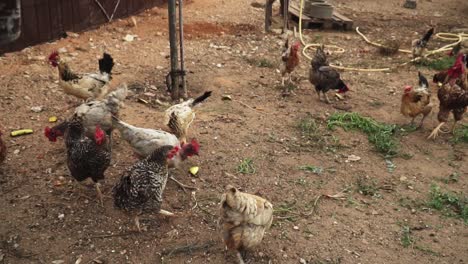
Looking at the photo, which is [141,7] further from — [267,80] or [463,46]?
[463,46]

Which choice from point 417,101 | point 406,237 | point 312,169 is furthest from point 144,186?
point 417,101

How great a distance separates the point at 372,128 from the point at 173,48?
3256mm

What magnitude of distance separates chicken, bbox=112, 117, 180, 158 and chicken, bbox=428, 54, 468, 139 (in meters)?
4.00

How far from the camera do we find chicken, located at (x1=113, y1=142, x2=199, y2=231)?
12.7ft

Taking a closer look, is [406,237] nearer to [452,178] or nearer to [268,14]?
[452,178]

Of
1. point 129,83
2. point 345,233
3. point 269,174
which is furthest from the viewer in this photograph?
point 129,83

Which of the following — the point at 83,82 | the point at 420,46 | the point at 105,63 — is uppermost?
the point at 105,63

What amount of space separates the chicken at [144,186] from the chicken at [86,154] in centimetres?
41

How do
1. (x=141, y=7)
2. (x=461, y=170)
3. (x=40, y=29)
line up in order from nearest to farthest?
(x=461, y=170), (x=40, y=29), (x=141, y=7)

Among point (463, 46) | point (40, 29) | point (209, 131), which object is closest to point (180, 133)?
point (209, 131)

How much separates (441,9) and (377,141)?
31.2 ft

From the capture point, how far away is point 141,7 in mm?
11188

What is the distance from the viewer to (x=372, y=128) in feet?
20.7

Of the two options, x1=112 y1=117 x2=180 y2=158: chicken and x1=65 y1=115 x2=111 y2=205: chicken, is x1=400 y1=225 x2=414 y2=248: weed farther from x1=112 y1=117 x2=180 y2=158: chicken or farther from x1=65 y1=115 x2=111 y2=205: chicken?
x1=65 y1=115 x2=111 y2=205: chicken
